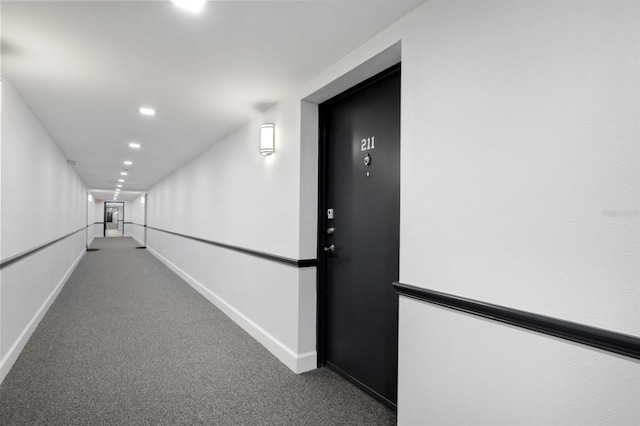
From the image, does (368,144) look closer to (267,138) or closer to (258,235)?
(267,138)

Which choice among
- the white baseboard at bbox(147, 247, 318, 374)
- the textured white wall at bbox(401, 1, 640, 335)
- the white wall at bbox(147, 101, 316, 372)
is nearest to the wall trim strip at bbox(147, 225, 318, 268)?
the white wall at bbox(147, 101, 316, 372)

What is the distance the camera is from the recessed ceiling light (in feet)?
4.96

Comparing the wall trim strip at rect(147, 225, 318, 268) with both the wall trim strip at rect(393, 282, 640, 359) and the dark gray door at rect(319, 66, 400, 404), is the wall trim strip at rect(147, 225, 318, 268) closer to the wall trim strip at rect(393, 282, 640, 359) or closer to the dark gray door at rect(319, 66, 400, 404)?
the dark gray door at rect(319, 66, 400, 404)

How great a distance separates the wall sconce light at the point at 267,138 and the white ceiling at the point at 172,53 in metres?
0.22

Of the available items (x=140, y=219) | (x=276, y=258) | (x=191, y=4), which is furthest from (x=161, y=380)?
(x=140, y=219)

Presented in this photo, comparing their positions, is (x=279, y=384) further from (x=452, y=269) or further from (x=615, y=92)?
(x=615, y=92)

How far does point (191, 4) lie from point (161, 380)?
2286mm

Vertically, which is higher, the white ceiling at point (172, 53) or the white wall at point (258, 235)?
the white ceiling at point (172, 53)

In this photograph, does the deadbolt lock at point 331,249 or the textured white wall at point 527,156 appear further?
the deadbolt lock at point 331,249

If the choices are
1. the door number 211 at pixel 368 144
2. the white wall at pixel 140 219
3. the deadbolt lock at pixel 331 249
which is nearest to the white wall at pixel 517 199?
the door number 211 at pixel 368 144

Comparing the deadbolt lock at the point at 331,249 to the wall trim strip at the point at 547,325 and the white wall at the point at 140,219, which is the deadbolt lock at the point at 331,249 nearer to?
the wall trim strip at the point at 547,325

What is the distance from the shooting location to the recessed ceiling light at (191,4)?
1511 mm

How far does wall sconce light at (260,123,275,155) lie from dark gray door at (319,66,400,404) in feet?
1.67

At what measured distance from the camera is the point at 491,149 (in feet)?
4.16
